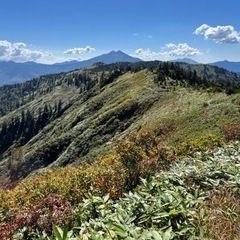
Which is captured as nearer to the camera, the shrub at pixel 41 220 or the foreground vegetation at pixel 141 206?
the foreground vegetation at pixel 141 206

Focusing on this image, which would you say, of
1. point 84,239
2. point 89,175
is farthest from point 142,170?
point 84,239

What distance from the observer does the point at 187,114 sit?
1927 inches

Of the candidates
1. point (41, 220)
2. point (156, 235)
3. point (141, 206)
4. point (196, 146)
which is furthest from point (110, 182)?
point (156, 235)

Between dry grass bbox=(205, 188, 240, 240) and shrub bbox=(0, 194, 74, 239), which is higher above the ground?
dry grass bbox=(205, 188, 240, 240)

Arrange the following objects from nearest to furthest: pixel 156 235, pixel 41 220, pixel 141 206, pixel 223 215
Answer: pixel 156 235 < pixel 223 215 < pixel 141 206 < pixel 41 220

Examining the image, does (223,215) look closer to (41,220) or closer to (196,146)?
(41,220)

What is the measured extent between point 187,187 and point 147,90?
82537 millimetres

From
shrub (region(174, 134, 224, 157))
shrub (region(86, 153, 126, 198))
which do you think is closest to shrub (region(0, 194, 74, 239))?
shrub (region(86, 153, 126, 198))

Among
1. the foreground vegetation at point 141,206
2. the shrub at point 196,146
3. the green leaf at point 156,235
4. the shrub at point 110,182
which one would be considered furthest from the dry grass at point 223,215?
the shrub at point 196,146

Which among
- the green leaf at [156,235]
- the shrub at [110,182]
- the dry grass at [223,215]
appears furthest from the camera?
the shrub at [110,182]

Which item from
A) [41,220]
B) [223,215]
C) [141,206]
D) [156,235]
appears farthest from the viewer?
[41,220]

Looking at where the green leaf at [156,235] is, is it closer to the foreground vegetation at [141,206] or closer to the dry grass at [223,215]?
the foreground vegetation at [141,206]

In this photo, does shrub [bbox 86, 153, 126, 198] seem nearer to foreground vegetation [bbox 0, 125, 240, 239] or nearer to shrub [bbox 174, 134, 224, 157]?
foreground vegetation [bbox 0, 125, 240, 239]

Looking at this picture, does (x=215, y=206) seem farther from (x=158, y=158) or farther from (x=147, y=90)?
(x=147, y=90)
